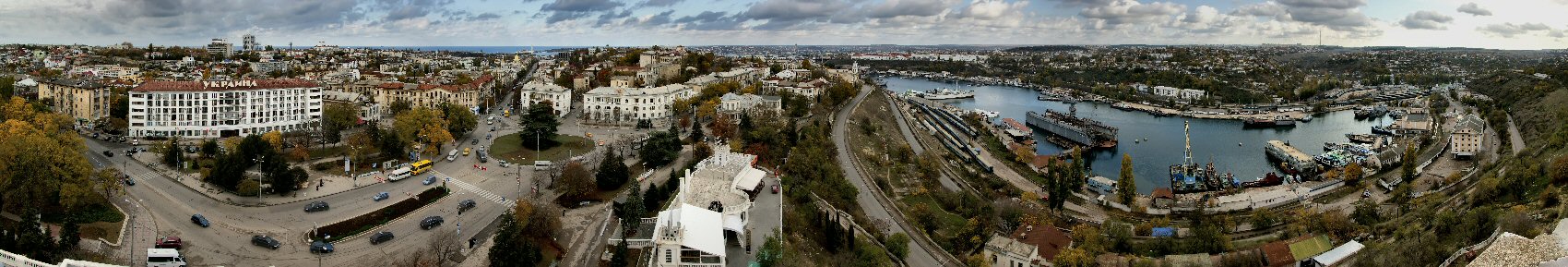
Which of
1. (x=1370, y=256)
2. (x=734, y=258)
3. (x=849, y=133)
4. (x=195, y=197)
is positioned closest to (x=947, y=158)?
(x=849, y=133)

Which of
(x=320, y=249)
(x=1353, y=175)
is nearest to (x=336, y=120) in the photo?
(x=320, y=249)

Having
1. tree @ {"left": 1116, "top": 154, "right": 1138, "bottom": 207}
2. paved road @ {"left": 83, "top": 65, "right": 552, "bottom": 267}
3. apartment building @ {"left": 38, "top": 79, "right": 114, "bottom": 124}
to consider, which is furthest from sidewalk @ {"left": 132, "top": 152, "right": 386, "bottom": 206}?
tree @ {"left": 1116, "top": 154, "right": 1138, "bottom": 207}

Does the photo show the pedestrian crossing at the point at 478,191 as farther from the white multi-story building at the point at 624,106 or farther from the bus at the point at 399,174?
the white multi-story building at the point at 624,106

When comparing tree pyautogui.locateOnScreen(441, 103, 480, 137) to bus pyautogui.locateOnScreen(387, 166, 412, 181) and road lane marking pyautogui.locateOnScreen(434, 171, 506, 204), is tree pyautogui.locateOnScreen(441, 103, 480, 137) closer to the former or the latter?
bus pyautogui.locateOnScreen(387, 166, 412, 181)

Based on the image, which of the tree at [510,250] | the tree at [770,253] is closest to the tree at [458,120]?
the tree at [510,250]

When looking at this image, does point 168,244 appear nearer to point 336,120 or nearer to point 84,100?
point 336,120
